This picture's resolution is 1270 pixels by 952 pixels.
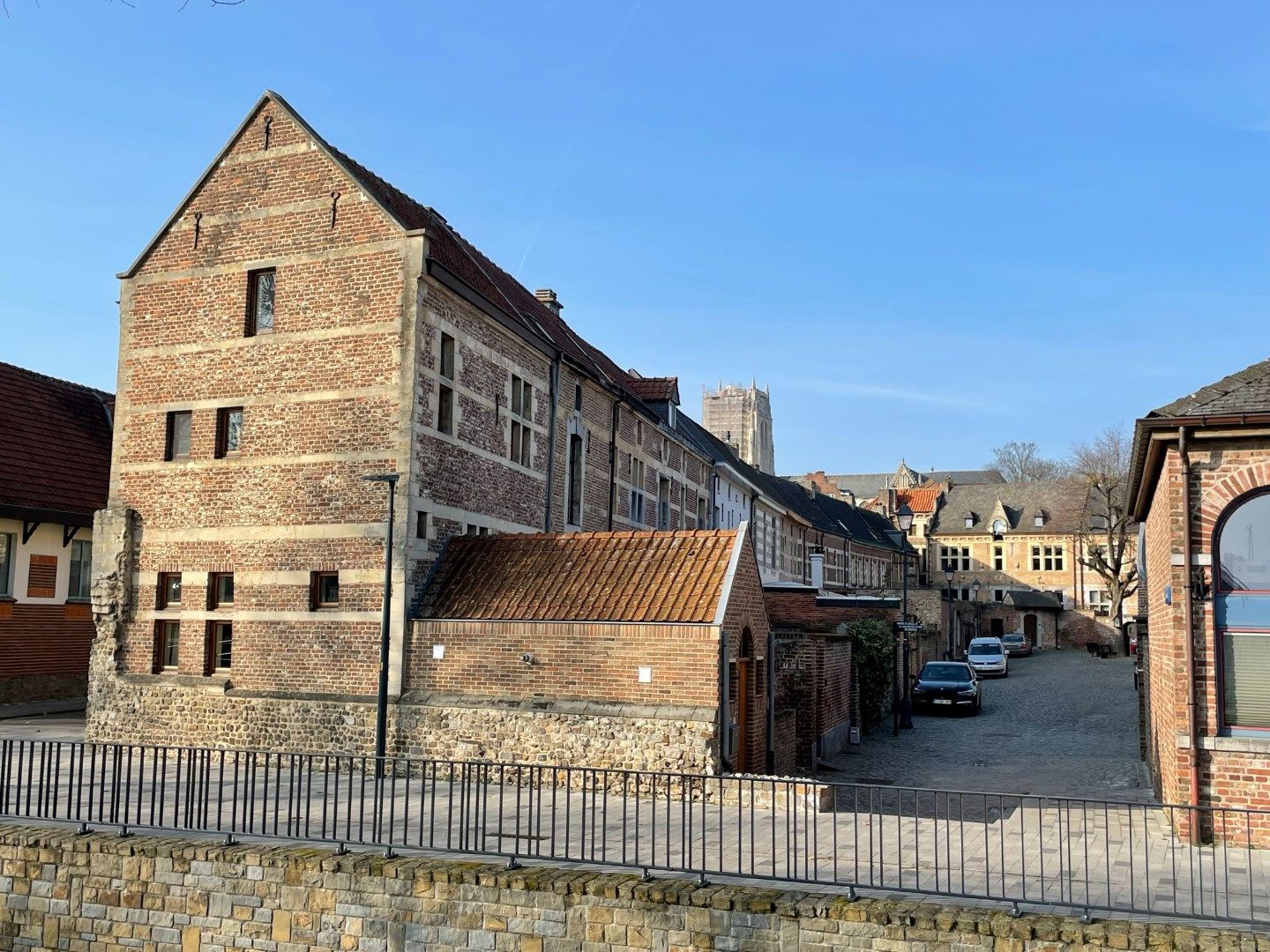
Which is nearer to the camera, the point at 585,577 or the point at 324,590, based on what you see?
the point at 585,577

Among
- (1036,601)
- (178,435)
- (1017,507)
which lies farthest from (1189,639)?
(1017,507)

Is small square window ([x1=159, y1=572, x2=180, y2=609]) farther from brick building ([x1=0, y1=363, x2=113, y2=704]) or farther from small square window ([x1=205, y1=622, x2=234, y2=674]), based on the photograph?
brick building ([x1=0, y1=363, x2=113, y2=704])

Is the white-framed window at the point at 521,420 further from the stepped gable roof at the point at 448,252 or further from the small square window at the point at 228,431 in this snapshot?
the small square window at the point at 228,431

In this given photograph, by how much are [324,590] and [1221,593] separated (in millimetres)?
13309

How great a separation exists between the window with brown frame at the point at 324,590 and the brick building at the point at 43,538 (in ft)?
36.1

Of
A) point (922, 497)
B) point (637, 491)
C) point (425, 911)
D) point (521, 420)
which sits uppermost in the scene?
point (922, 497)

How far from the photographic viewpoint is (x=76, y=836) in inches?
449

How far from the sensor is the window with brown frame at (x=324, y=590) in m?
17.8

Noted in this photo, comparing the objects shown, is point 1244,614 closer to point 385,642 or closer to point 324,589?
point 385,642

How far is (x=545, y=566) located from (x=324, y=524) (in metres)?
3.76

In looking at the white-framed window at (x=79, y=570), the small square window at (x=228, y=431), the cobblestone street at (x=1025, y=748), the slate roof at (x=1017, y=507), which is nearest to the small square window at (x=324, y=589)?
the small square window at (x=228, y=431)

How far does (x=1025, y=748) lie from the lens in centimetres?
2400

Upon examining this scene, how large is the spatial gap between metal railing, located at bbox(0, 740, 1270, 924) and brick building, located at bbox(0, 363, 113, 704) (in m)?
11.4

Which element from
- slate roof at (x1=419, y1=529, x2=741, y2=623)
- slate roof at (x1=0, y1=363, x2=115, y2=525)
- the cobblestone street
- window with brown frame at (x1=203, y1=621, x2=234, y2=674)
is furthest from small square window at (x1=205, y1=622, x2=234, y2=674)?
the cobblestone street
